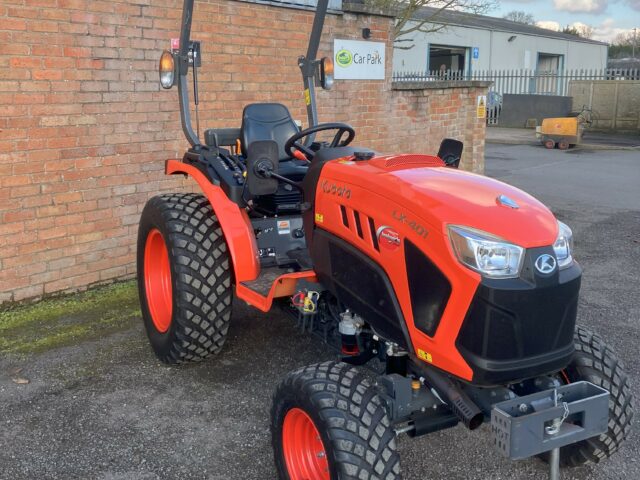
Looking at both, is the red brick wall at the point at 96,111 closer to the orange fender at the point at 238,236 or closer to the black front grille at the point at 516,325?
the orange fender at the point at 238,236

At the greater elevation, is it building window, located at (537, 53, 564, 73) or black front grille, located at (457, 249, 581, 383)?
building window, located at (537, 53, 564, 73)

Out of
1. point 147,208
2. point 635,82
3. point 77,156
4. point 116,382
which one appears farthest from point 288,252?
point 635,82

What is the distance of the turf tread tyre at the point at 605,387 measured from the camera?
2.81m

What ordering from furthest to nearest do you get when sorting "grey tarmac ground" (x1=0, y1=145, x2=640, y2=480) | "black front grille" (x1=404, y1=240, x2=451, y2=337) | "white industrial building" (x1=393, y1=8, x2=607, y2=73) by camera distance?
"white industrial building" (x1=393, y1=8, x2=607, y2=73) → "grey tarmac ground" (x1=0, y1=145, x2=640, y2=480) → "black front grille" (x1=404, y1=240, x2=451, y2=337)

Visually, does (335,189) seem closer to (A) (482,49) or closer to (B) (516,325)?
(B) (516,325)

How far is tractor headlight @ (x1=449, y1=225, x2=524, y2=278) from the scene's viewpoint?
234cm

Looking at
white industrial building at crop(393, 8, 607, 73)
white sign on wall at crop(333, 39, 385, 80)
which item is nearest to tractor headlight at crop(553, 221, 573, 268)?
white sign on wall at crop(333, 39, 385, 80)

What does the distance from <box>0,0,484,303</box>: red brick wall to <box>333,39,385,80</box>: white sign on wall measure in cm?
69

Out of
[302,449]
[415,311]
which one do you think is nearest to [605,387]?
[415,311]

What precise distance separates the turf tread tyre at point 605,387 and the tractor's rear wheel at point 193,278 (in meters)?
1.84

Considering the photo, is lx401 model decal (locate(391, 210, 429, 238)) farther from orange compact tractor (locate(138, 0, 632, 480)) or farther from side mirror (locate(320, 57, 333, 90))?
side mirror (locate(320, 57, 333, 90))

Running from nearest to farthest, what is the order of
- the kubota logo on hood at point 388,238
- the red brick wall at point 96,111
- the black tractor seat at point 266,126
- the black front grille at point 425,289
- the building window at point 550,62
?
the black front grille at point 425,289 < the kubota logo on hood at point 388,238 < the black tractor seat at point 266,126 < the red brick wall at point 96,111 < the building window at point 550,62

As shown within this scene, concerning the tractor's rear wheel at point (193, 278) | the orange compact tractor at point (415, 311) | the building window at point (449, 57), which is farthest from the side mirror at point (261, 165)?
the building window at point (449, 57)

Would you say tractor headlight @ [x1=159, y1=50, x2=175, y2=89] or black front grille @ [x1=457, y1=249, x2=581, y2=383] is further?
tractor headlight @ [x1=159, y1=50, x2=175, y2=89]
